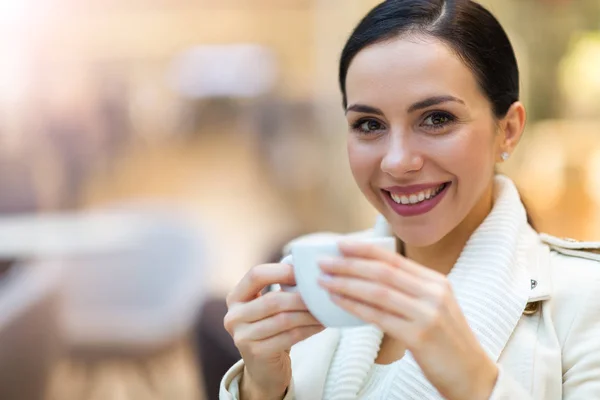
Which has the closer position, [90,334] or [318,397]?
[318,397]

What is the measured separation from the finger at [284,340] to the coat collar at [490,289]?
0.17m

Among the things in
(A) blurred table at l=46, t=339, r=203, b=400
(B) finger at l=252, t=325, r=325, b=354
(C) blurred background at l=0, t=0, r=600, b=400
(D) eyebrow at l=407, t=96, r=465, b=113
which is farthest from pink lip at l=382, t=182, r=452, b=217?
(A) blurred table at l=46, t=339, r=203, b=400

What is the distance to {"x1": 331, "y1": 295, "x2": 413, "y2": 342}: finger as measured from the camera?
0.78 m

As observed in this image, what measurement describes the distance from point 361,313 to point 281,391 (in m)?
0.30

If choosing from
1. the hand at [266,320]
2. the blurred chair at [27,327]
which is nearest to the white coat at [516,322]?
the hand at [266,320]

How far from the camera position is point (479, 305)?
1021mm

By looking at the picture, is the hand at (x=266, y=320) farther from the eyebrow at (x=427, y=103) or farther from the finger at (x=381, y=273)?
the eyebrow at (x=427, y=103)

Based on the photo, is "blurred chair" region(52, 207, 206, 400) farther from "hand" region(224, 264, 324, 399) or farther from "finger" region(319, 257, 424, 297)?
"finger" region(319, 257, 424, 297)

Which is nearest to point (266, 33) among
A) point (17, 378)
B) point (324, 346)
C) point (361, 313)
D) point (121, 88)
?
point (121, 88)

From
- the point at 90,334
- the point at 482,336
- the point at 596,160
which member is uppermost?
the point at 482,336

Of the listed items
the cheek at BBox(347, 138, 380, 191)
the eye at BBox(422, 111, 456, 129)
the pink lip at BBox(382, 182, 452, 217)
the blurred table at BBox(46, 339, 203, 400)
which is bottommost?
the blurred table at BBox(46, 339, 203, 400)

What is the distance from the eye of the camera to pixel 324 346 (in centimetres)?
115

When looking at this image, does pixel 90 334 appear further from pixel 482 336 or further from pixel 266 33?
pixel 266 33

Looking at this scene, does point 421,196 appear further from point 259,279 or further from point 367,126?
point 259,279
